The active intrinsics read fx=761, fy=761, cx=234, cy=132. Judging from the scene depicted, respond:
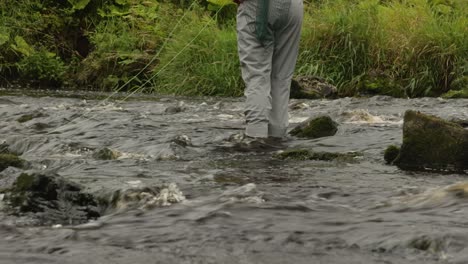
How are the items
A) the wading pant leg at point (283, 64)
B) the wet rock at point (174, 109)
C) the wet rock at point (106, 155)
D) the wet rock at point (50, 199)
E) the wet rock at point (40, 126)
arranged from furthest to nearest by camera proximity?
1. the wet rock at point (174, 109)
2. the wet rock at point (40, 126)
3. the wading pant leg at point (283, 64)
4. the wet rock at point (106, 155)
5. the wet rock at point (50, 199)

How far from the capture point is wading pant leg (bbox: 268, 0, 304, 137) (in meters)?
5.39

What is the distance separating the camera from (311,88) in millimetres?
10367

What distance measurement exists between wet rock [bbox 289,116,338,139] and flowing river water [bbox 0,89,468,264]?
0.13m

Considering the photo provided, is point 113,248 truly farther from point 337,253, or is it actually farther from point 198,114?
point 198,114

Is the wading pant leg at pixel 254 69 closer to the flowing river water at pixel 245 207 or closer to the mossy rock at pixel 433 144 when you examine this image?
the flowing river water at pixel 245 207

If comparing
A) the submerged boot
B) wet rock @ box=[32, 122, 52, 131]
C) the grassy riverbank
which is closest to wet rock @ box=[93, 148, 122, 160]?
the submerged boot

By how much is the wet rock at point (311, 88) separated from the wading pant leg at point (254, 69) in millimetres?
4771

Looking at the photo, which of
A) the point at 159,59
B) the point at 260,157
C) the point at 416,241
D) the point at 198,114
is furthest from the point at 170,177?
the point at 159,59

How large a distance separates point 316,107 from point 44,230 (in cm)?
612

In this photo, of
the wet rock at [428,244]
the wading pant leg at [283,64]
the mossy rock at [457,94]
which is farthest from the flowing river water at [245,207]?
the mossy rock at [457,94]

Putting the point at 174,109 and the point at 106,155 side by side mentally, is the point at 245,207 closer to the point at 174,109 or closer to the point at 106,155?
the point at 106,155

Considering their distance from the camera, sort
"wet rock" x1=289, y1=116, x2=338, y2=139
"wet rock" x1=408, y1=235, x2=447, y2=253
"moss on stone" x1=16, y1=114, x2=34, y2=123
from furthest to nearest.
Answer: "moss on stone" x1=16, y1=114, x2=34, y2=123 < "wet rock" x1=289, y1=116, x2=338, y2=139 < "wet rock" x1=408, y1=235, x2=447, y2=253

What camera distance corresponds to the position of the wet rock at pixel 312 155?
4727mm

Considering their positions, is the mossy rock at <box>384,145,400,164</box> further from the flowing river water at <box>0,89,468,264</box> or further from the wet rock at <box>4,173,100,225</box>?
the wet rock at <box>4,173,100,225</box>
